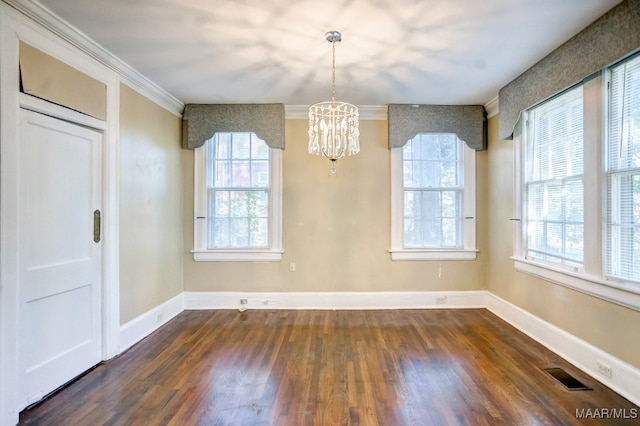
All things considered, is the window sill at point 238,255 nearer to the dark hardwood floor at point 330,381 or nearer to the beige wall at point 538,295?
the dark hardwood floor at point 330,381

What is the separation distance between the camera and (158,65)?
2816mm

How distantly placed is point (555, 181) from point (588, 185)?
438 mm

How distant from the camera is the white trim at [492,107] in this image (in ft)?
11.8

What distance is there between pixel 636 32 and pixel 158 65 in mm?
3577

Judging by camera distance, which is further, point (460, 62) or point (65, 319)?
point (460, 62)

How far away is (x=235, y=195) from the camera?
13.1 feet

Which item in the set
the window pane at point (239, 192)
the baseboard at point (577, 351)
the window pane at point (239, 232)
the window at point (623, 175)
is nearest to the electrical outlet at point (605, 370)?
the baseboard at point (577, 351)

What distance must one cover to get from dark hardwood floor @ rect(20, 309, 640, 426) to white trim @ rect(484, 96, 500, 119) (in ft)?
8.22

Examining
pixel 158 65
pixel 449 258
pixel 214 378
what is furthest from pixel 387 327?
pixel 158 65

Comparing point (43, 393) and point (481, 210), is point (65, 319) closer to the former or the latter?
point (43, 393)

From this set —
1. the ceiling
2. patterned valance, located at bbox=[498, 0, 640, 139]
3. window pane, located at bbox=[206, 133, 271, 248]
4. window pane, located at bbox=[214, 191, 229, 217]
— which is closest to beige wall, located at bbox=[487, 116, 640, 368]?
patterned valance, located at bbox=[498, 0, 640, 139]

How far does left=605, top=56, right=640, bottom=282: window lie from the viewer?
204 cm

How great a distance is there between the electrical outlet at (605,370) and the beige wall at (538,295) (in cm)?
11

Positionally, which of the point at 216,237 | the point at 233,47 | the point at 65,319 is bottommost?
the point at 65,319
